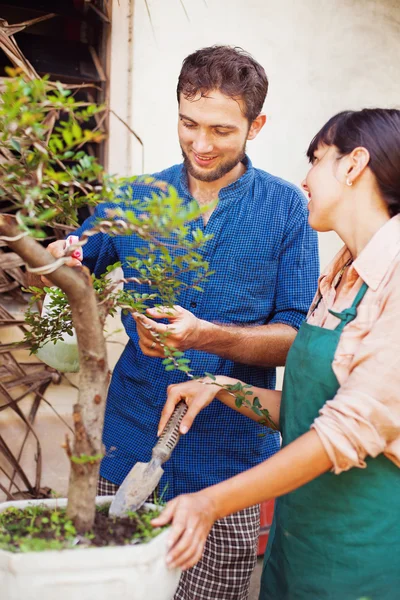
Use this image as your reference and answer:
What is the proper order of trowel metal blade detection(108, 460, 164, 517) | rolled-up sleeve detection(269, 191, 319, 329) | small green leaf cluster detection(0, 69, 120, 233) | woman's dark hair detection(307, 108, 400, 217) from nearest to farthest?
small green leaf cluster detection(0, 69, 120, 233), trowel metal blade detection(108, 460, 164, 517), woman's dark hair detection(307, 108, 400, 217), rolled-up sleeve detection(269, 191, 319, 329)

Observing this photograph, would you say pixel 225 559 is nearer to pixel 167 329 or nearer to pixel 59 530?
pixel 167 329

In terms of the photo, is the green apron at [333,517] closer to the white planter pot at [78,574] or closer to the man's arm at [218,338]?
the man's arm at [218,338]

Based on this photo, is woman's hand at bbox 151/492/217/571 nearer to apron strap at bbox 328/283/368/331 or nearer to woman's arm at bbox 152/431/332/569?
woman's arm at bbox 152/431/332/569

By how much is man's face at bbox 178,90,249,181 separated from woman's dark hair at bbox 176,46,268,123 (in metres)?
0.02

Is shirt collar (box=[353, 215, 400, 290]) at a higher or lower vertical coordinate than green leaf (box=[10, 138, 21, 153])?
lower

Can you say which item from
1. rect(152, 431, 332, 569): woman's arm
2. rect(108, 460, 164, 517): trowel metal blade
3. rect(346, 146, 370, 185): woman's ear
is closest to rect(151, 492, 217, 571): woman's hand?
rect(152, 431, 332, 569): woman's arm

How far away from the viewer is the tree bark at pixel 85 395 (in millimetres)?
1258

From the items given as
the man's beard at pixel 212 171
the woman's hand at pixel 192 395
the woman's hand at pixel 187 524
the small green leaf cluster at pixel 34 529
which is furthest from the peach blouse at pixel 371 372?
the man's beard at pixel 212 171

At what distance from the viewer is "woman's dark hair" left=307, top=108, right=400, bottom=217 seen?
1476 mm

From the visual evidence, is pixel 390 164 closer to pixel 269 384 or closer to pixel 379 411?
pixel 379 411

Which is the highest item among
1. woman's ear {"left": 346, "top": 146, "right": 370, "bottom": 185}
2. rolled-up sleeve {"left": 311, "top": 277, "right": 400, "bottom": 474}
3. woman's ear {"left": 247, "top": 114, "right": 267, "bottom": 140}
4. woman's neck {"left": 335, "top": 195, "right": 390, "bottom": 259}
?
woman's ear {"left": 346, "top": 146, "right": 370, "bottom": 185}

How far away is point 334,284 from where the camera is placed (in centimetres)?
170

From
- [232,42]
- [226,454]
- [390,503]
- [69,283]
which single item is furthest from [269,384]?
[232,42]

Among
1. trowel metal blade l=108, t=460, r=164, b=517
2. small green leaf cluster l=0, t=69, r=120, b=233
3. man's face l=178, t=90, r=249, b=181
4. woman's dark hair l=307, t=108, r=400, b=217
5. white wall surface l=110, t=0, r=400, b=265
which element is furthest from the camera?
white wall surface l=110, t=0, r=400, b=265
